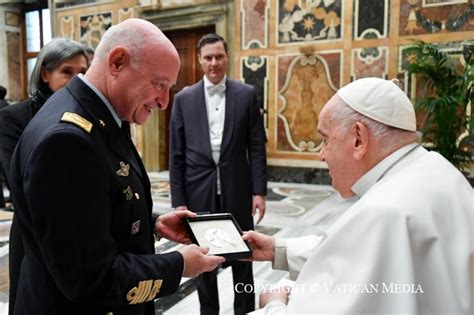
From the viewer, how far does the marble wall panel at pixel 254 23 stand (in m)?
7.37

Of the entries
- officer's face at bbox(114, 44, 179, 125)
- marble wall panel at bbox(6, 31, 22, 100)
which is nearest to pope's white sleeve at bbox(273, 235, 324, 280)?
officer's face at bbox(114, 44, 179, 125)

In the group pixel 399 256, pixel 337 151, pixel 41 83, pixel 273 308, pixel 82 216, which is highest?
pixel 41 83

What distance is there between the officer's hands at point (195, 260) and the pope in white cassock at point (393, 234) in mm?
272

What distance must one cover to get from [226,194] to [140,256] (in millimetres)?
1540

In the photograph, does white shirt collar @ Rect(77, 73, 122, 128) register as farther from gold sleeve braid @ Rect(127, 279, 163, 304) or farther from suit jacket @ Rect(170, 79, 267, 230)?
suit jacket @ Rect(170, 79, 267, 230)

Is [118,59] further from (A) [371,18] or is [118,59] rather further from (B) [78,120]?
(A) [371,18]

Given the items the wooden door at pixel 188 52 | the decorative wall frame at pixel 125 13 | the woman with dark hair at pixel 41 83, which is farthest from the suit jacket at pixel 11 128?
the decorative wall frame at pixel 125 13

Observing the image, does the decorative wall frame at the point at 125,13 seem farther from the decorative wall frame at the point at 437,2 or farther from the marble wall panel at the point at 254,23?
the decorative wall frame at the point at 437,2

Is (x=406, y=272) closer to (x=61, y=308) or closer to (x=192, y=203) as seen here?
(x=61, y=308)

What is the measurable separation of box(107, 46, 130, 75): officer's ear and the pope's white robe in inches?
29.3

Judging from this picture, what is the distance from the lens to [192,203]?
9.30ft

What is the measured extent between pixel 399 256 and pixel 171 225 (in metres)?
0.93

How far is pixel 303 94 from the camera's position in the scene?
721 centimetres

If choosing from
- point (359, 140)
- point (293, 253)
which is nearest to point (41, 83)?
point (293, 253)
